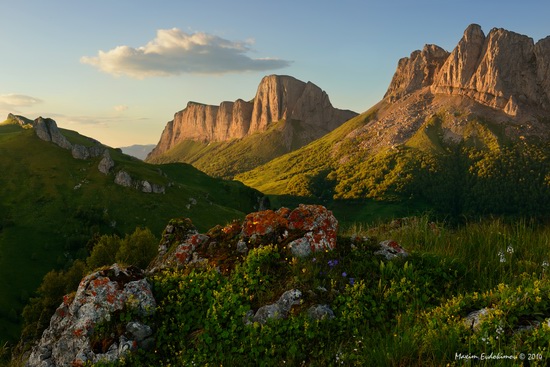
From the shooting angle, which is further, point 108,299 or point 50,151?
point 50,151

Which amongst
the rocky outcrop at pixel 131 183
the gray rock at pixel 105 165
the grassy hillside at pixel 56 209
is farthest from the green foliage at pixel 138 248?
the gray rock at pixel 105 165

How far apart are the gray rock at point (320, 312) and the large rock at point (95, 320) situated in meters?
3.61

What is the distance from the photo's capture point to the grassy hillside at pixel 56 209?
10075 centimetres

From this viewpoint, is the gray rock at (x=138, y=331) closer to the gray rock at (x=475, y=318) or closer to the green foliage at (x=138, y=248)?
the gray rock at (x=475, y=318)

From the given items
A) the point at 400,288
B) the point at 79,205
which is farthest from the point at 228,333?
the point at 79,205

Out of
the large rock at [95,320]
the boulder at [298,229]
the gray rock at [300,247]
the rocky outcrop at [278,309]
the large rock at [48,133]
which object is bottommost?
the large rock at [95,320]

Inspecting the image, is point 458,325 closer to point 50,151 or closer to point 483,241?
point 483,241

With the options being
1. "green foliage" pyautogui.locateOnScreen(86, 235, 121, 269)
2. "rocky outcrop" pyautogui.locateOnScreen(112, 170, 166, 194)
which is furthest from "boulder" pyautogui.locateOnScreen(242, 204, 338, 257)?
"rocky outcrop" pyautogui.locateOnScreen(112, 170, 166, 194)

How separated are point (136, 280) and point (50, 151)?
184 m

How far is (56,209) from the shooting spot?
130000 millimetres

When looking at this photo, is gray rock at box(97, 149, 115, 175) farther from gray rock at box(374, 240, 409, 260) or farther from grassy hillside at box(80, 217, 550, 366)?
gray rock at box(374, 240, 409, 260)

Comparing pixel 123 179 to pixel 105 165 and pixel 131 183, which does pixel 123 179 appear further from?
pixel 105 165

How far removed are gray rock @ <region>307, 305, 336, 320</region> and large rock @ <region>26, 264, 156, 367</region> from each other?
3.61 meters

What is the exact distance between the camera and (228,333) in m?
7.18
